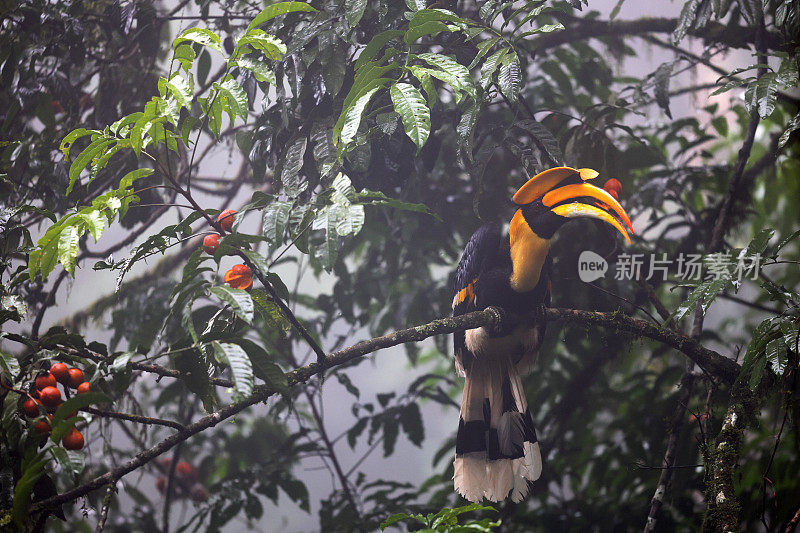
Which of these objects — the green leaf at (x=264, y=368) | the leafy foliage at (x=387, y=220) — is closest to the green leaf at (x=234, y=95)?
the leafy foliage at (x=387, y=220)

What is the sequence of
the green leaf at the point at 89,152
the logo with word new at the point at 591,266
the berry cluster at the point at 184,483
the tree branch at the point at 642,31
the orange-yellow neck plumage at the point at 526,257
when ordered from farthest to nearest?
the berry cluster at the point at 184,483, the tree branch at the point at 642,31, the logo with word new at the point at 591,266, the orange-yellow neck plumage at the point at 526,257, the green leaf at the point at 89,152

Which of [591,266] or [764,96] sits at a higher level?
[764,96]

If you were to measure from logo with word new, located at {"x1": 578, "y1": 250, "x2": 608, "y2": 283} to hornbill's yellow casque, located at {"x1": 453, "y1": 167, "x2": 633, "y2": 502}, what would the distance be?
0.34 ft

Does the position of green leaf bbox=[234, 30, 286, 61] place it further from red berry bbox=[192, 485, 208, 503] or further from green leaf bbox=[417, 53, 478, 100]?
red berry bbox=[192, 485, 208, 503]

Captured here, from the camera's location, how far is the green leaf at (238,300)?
38.1 inches

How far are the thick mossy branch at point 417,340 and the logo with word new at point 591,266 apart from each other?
13 cm

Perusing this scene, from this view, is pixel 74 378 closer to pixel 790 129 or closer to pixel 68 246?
pixel 68 246

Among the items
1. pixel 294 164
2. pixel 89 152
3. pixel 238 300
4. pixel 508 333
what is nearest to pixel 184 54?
pixel 89 152

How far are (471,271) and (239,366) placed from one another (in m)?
0.64

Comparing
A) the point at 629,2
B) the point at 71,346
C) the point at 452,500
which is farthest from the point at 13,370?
the point at 629,2

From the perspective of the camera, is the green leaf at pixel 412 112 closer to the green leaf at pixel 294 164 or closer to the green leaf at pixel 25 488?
the green leaf at pixel 294 164

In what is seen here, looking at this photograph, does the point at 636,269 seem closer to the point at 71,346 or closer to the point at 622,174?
the point at 622,174

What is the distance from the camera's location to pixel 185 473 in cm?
183

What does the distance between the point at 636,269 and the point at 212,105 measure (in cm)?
96
